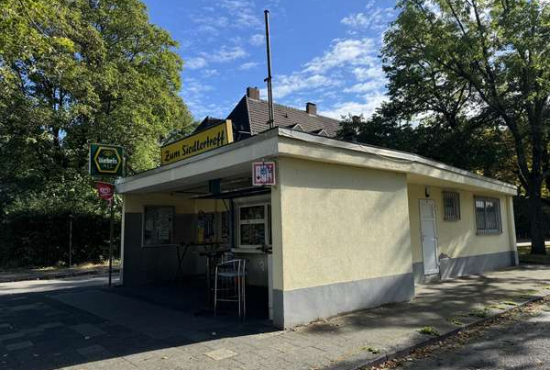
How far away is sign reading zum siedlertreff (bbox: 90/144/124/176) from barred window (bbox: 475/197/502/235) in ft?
37.0

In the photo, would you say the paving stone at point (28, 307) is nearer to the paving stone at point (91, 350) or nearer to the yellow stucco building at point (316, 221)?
the yellow stucco building at point (316, 221)

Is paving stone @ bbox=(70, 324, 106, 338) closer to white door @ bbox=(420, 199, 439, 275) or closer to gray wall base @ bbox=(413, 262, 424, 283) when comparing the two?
gray wall base @ bbox=(413, 262, 424, 283)

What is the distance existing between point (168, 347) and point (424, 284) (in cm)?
738

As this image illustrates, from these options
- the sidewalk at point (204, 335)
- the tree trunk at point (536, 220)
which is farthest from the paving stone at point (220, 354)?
the tree trunk at point (536, 220)

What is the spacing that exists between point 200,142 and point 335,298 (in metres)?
3.98

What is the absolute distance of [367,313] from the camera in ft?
22.6

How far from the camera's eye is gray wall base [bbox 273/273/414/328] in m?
5.88

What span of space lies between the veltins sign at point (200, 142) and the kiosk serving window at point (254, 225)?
7.47ft

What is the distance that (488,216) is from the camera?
44.1 ft

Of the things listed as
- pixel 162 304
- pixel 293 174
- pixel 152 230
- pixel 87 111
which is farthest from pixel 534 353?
pixel 87 111

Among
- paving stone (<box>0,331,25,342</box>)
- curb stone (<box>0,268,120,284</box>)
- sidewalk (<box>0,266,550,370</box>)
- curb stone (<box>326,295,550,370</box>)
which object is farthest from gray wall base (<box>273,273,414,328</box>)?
curb stone (<box>0,268,120,284</box>)

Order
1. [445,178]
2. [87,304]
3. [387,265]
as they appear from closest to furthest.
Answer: [387,265], [87,304], [445,178]

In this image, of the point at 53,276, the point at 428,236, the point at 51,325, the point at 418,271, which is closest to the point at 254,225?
the point at 418,271

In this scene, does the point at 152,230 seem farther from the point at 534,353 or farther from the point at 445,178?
the point at 534,353
